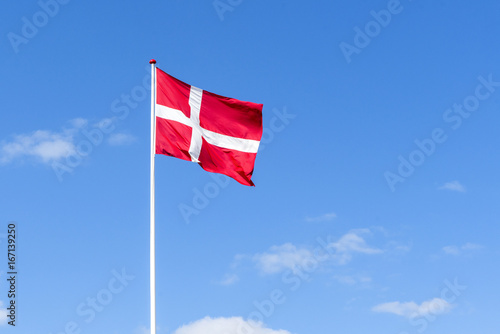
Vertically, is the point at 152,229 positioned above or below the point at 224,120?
Result: below

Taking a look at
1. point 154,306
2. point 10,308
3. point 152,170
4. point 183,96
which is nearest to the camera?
point 154,306

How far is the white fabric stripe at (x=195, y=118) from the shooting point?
26.5 m

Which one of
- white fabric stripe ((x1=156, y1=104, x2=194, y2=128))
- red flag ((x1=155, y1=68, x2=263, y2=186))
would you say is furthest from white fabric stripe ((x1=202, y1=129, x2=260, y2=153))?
white fabric stripe ((x1=156, y1=104, x2=194, y2=128))

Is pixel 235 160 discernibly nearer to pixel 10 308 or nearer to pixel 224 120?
pixel 224 120

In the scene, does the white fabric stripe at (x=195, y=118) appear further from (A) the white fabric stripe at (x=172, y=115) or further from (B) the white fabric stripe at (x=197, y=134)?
(A) the white fabric stripe at (x=172, y=115)

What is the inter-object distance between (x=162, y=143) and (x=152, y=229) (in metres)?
3.03

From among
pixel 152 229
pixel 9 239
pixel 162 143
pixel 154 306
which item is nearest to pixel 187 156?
pixel 162 143

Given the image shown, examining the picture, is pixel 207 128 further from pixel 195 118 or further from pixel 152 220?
pixel 152 220

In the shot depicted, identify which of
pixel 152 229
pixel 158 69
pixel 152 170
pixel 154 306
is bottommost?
pixel 154 306

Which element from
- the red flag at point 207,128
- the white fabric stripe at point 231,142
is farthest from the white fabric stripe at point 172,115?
the white fabric stripe at point 231,142

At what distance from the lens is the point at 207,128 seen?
27.3 metres

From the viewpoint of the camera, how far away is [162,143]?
1018 inches

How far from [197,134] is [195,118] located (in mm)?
568

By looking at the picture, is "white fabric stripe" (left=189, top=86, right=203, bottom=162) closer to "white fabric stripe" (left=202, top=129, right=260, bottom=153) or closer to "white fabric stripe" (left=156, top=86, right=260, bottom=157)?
"white fabric stripe" (left=156, top=86, right=260, bottom=157)
